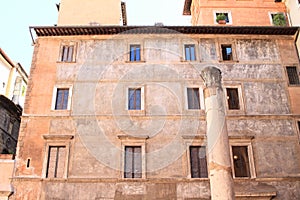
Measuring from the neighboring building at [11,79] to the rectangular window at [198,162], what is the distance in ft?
46.7

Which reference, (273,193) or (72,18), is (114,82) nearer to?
(72,18)

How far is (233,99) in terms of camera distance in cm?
1614

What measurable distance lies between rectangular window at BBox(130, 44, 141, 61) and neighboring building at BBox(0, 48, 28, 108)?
381 inches

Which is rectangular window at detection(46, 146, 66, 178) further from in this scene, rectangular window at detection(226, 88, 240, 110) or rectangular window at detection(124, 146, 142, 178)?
rectangular window at detection(226, 88, 240, 110)

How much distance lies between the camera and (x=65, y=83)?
16172 mm

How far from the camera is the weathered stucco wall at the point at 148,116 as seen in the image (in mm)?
14203

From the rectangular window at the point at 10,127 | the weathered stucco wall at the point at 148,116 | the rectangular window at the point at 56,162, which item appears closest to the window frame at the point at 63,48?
the weathered stucco wall at the point at 148,116

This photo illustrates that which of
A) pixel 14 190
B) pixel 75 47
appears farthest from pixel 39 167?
pixel 75 47

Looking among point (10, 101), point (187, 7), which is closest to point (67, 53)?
point (10, 101)

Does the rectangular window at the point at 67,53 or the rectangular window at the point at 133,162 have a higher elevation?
the rectangular window at the point at 67,53

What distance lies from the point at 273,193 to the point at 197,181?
3033mm

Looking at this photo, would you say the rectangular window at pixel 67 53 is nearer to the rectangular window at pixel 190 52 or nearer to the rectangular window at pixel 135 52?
the rectangular window at pixel 135 52

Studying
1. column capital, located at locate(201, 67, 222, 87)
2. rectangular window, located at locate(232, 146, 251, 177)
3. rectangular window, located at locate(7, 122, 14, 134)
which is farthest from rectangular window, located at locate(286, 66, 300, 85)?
rectangular window, located at locate(7, 122, 14, 134)

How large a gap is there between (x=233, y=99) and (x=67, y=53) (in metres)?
8.23
